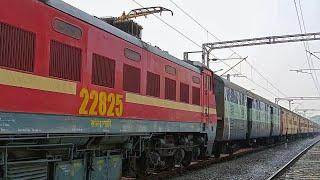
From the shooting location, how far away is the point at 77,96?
8.25 metres

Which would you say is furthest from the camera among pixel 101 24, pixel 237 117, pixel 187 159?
pixel 237 117

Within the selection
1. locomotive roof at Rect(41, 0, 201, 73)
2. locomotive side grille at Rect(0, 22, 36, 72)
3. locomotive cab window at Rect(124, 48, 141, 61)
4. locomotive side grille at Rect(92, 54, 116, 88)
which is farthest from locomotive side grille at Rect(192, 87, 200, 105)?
locomotive side grille at Rect(0, 22, 36, 72)

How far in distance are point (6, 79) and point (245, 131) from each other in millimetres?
19958

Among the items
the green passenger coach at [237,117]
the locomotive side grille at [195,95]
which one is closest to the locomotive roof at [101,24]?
the locomotive side grille at [195,95]

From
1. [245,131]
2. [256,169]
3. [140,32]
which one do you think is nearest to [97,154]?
[140,32]

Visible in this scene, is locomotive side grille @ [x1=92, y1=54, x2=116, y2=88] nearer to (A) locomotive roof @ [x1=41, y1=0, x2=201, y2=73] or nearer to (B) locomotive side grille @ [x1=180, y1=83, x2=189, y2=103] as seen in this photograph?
(A) locomotive roof @ [x1=41, y1=0, x2=201, y2=73]

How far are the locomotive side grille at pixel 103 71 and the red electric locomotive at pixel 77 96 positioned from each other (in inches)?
0.8

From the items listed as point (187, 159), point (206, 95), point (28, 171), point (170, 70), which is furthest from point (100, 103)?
point (206, 95)

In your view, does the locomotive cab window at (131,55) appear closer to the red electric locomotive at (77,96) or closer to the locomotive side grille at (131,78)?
the red electric locomotive at (77,96)

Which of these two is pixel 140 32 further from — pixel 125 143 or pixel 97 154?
pixel 97 154

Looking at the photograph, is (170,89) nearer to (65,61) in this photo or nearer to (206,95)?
(206,95)

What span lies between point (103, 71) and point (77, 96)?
1.27m

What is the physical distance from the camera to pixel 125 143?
10.8 m

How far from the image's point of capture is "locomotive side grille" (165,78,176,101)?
12975 millimetres
